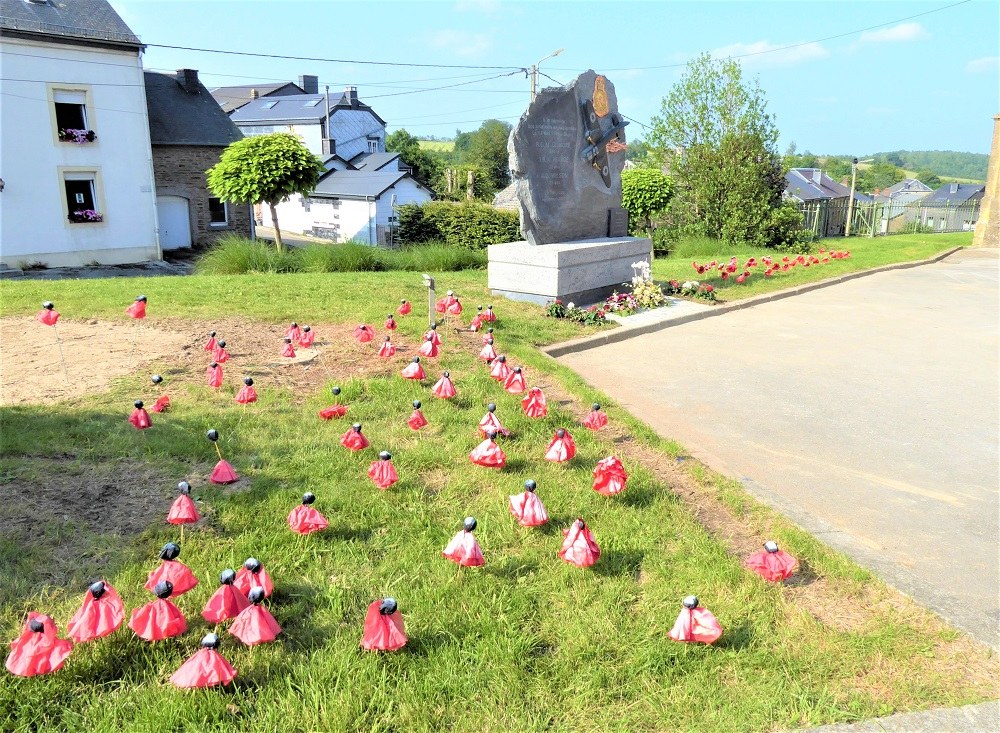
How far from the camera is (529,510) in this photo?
11.8ft

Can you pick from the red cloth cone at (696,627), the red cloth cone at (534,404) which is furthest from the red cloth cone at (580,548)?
the red cloth cone at (534,404)

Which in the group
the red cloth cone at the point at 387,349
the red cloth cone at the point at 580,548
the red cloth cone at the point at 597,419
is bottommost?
the red cloth cone at the point at 580,548

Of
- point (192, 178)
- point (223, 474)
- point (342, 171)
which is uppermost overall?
point (342, 171)

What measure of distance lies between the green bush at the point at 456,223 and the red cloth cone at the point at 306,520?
21933 millimetres

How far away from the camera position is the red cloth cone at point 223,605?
2.79 m

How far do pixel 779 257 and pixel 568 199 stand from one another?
9458 millimetres

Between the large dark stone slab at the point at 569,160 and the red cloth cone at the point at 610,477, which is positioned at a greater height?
the large dark stone slab at the point at 569,160

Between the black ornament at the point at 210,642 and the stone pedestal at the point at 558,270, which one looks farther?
the stone pedestal at the point at 558,270

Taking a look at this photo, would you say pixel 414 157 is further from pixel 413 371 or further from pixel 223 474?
pixel 223 474

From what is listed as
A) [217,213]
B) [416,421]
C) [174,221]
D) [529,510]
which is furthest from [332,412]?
[217,213]

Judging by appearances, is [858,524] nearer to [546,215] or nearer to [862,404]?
[862,404]

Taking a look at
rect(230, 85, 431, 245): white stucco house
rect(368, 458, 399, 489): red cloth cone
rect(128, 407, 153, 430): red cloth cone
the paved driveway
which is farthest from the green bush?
rect(368, 458, 399, 489): red cloth cone

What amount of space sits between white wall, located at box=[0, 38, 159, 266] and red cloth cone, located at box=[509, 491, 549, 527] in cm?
2296

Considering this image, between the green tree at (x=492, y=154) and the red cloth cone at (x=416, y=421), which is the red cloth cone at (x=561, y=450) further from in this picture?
the green tree at (x=492, y=154)
